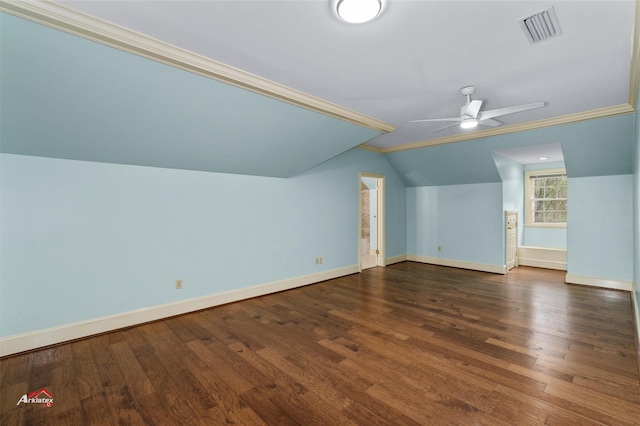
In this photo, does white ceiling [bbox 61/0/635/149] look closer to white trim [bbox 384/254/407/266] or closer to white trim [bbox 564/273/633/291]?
white trim [bbox 564/273/633/291]

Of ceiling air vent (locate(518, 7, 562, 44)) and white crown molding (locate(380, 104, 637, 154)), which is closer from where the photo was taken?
ceiling air vent (locate(518, 7, 562, 44))

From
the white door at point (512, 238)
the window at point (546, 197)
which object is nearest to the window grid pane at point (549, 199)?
the window at point (546, 197)

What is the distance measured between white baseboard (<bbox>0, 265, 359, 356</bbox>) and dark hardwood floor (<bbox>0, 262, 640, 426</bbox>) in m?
0.10

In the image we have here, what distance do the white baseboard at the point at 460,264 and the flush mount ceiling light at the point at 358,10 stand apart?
551 centimetres

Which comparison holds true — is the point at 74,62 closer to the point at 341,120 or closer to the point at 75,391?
the point at 75,391

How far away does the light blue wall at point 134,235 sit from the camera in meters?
2.68

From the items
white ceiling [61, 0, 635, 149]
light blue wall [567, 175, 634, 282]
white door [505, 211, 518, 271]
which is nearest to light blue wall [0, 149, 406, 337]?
white ceiling [61, 0, 635, 149]

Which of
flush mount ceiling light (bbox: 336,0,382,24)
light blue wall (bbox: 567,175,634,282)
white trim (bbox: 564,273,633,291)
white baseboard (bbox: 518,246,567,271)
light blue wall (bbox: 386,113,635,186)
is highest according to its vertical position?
flush mount ceiling light (bbox: 336,0,382,24)

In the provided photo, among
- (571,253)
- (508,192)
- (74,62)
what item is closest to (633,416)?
(571,253)

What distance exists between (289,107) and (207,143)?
3.28 feet

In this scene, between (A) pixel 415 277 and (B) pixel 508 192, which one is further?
(B) pixel 508 192

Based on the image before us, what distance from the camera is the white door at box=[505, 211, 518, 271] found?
5898mm

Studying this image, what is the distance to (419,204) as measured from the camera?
694 cm

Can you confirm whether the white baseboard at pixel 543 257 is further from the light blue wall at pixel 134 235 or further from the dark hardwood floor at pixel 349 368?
the light blue wall at pixel 134 235
